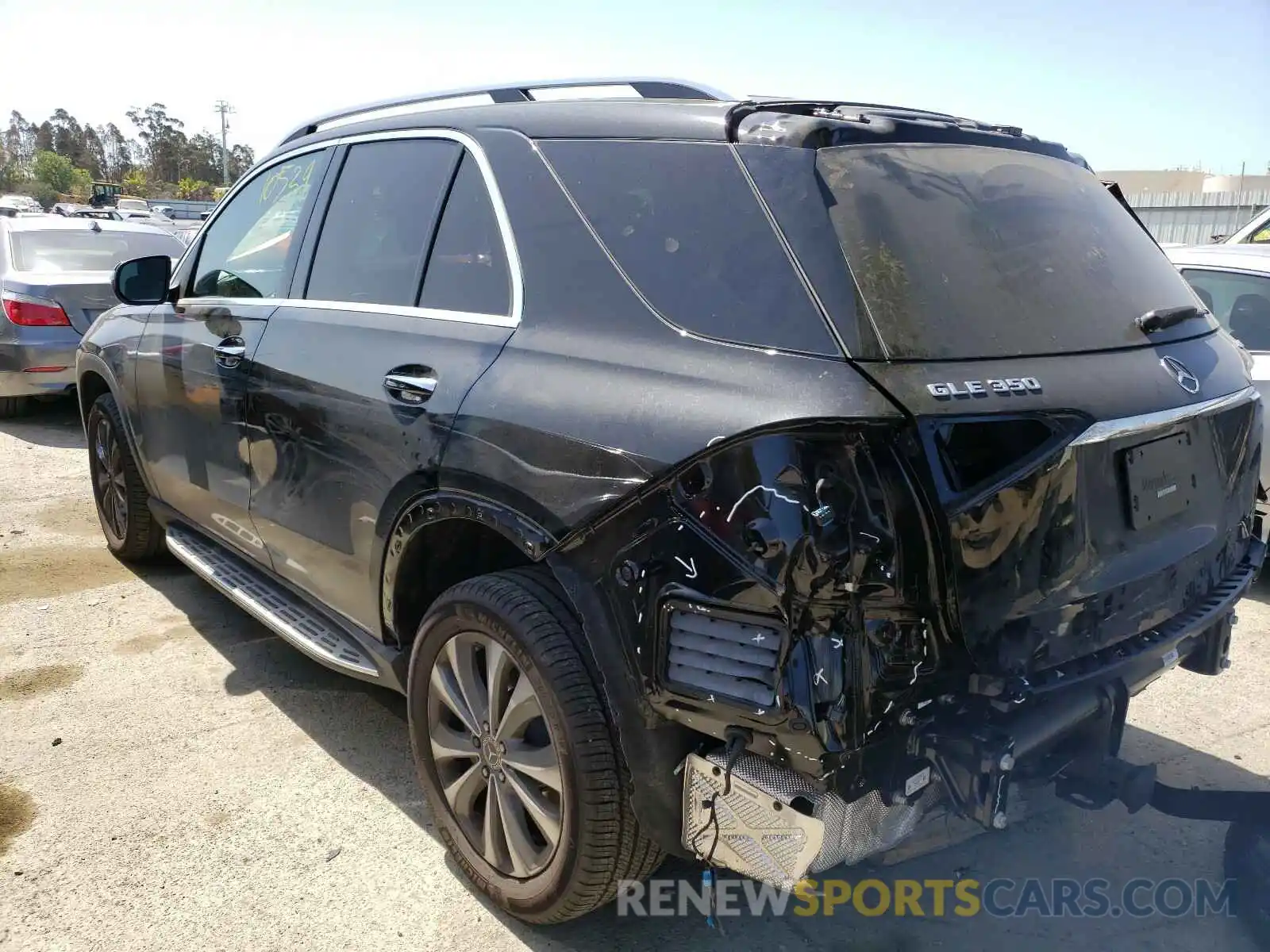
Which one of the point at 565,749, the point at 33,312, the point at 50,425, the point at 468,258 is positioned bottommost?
the point at 50,425

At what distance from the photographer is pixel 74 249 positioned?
8.95m

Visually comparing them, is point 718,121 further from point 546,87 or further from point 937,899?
point 937,899

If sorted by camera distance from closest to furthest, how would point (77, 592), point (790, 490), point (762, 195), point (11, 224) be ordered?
point (790, 490)
point (762, 195)
point (77, 592)
point (11, 224)

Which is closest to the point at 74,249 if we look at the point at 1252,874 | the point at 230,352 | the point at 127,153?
the point at 230,352

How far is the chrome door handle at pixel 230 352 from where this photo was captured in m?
3.54

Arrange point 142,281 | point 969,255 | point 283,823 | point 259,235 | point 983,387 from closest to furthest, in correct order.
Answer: point 983,387 < point 969,255 < point 283,823 < point 259,235 < point 142,281

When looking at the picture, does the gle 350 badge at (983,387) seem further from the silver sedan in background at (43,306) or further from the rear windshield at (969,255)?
the silver sedan in background at (43,306)

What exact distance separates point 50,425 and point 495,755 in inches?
317

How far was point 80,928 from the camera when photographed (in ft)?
8.55

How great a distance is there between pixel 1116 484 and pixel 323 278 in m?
2.44

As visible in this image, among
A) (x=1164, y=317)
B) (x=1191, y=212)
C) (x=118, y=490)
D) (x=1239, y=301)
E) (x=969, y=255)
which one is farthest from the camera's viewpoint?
(x=1191, y=212)

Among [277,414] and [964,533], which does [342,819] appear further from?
[964,533]

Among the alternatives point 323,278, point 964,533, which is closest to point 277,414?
point 323,278

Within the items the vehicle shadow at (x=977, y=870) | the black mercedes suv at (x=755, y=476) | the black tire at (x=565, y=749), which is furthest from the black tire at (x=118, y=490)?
the black tire at (x=565, y=749)
